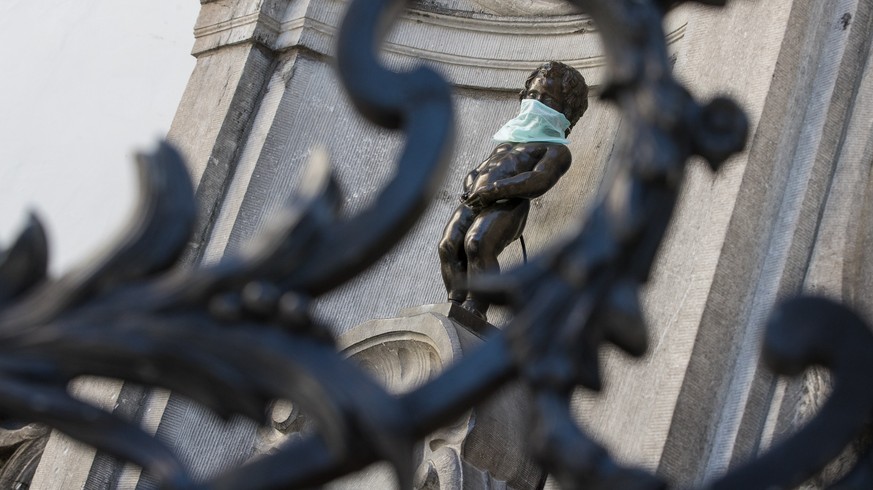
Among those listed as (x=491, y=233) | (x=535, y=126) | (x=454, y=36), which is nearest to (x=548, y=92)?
(x=535, y=126)

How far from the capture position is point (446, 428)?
3.86 m

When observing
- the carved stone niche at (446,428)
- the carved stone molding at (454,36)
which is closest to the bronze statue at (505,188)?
the carved stone niche at (446,428)

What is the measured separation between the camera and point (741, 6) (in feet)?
14.3

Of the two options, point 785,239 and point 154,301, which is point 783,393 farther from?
point 154,301

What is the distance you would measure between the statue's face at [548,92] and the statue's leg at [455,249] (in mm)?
453

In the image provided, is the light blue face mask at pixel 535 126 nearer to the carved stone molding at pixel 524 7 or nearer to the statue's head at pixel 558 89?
the statue's head at pixel 558 89

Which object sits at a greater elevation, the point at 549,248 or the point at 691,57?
the point at 549,248

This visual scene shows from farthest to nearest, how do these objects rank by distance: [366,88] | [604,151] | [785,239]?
[604,151] → [785,239] → [366,88]

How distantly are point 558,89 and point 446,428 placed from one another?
1.30 meters

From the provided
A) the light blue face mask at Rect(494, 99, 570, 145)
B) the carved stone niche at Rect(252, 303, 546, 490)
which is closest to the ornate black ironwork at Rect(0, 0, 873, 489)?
the carved stone niche at Rect(252, 303, 546, 490)

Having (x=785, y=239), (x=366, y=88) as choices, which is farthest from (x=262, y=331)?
(x=785, y=239)

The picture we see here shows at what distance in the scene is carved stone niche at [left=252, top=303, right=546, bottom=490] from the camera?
3.73 metres

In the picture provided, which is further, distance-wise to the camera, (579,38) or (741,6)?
(579,38)

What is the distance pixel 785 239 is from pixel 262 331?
3.03 metres
